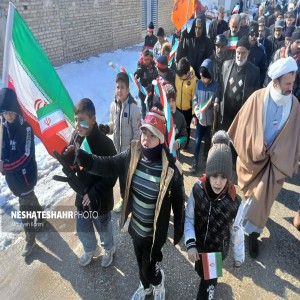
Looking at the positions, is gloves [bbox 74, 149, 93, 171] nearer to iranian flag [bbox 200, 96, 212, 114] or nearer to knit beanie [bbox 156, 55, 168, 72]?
iranian flag [bbox 200, 96, 212, 114]

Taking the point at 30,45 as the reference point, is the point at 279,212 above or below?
below

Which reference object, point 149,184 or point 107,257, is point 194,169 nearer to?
point 107,257

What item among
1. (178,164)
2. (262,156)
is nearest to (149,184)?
(178,164)

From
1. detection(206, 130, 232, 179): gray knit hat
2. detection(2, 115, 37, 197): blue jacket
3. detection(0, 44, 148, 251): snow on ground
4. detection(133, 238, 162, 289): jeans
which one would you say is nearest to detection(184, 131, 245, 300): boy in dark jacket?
detection(206, 130, 232, 179): gray knit hat

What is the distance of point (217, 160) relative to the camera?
238 cm

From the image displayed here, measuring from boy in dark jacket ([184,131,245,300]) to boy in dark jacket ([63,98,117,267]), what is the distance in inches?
33.1

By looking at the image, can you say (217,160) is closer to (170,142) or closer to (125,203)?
(170,142)

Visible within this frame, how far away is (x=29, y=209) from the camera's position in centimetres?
362

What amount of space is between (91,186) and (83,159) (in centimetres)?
51

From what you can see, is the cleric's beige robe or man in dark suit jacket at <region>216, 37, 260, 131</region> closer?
the cleric's beige robe

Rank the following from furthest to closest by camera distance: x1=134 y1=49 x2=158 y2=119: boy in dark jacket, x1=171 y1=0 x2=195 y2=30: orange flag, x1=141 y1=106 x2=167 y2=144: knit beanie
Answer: x1=171 y1=0 x2=195 y2=30: orange flag
x1=134 y1=49 x2=158 y2=119: boy in dark jacket
x1=141 y1=106 x2=167 y2=144: knit beanie

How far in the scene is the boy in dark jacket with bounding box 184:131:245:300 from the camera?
2.38 meters

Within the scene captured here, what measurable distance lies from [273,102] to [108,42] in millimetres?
10305

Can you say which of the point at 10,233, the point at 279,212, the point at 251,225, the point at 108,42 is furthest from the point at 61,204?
the point at 108,42
